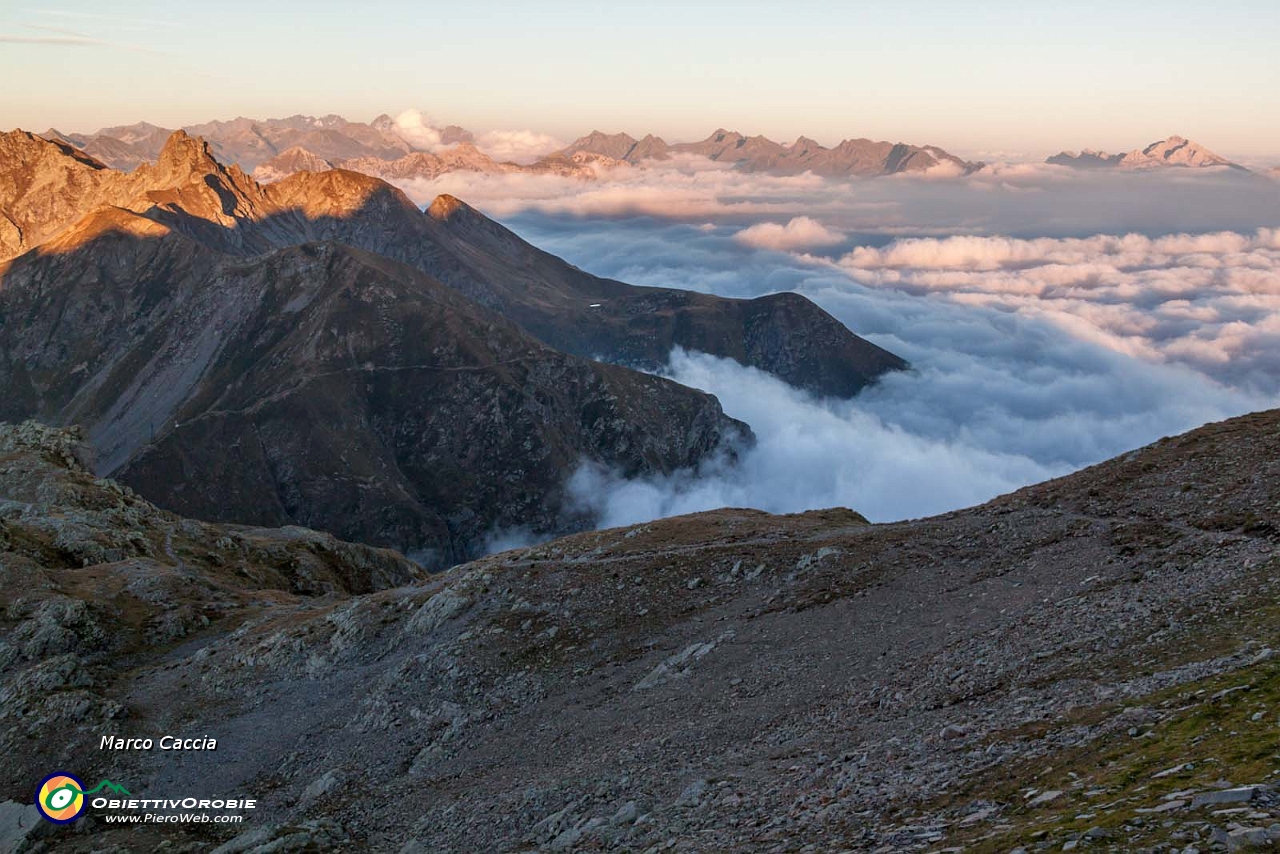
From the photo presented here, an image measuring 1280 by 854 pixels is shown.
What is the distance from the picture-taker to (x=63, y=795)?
161 feet

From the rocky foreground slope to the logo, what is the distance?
1.08m

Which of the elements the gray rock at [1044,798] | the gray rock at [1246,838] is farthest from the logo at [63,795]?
the gray rock at [1246,838]

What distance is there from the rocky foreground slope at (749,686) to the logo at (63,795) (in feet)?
3.56

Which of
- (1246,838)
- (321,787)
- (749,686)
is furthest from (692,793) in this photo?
(321,787)

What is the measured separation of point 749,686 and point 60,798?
4095cm

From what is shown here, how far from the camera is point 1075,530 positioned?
50.8 metres

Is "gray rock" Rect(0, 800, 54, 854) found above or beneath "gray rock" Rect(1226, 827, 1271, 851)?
beneath

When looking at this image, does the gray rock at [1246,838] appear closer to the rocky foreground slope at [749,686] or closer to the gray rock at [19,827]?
the rocky foreground slope at [749,686]

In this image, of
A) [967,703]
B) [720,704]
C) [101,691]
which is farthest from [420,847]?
[101,691]

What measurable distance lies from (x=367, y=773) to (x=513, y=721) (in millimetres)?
8603

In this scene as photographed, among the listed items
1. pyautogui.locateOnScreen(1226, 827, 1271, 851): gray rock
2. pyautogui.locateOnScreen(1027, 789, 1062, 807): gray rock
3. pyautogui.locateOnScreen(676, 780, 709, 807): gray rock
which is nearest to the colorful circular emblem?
pyautogui.locateOnScreen(676, 780, 709, 807): gray rock

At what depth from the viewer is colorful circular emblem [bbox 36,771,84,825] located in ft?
154

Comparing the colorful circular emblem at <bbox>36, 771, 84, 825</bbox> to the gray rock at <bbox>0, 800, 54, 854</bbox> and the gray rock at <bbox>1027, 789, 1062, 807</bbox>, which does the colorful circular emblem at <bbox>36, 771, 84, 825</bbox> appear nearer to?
the gray rock at <bbox>0, 800, 54, 854</bbox>

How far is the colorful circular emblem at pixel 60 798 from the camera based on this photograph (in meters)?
47.0
